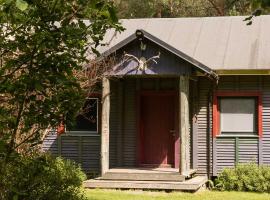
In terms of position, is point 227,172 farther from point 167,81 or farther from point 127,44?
point 127,44

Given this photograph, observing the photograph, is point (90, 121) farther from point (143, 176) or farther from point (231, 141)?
point (231, 141)

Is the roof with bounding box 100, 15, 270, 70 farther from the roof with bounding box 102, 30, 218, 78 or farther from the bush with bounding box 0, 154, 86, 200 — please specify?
the bush with bounding box 0, 154, 86, 200

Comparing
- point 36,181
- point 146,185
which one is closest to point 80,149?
point 146,185

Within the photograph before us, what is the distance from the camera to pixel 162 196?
1334cm

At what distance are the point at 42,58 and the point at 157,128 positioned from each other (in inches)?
473

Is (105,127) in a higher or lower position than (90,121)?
lower

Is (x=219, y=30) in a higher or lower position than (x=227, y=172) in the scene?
higher

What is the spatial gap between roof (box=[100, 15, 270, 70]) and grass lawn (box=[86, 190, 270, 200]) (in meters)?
3.64

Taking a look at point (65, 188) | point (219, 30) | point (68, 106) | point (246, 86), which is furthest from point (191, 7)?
point (68, 106)

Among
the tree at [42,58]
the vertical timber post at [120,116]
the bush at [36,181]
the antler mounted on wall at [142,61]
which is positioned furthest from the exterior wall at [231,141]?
the tree at [42,58]

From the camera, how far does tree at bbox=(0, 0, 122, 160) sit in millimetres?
5031

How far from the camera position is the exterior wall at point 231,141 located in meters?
16.0

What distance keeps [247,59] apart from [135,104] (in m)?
3.50

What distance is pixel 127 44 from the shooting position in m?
14.6
